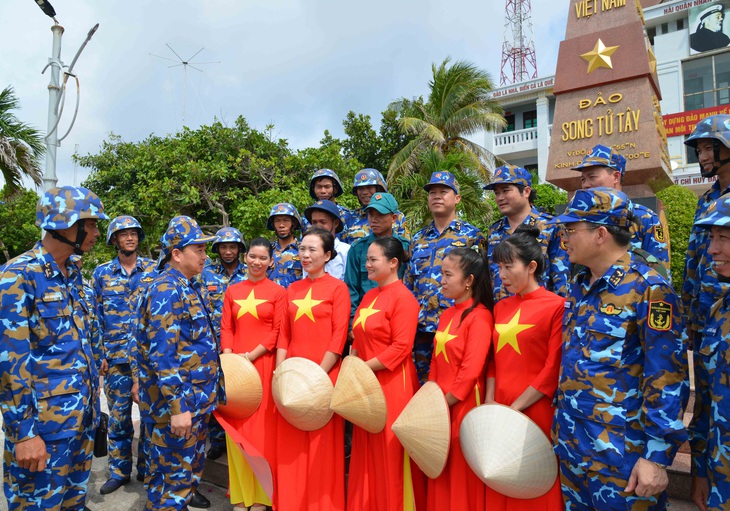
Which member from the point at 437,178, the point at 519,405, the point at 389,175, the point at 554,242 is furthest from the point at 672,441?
the point at 389,175

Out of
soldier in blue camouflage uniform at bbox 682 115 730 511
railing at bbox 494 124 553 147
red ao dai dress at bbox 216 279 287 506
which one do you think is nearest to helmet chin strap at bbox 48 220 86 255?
red ao dai dress at bbox 216 279 287 506

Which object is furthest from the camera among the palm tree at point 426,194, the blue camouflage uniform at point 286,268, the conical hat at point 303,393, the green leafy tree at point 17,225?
the green leafy tree at point 17,225

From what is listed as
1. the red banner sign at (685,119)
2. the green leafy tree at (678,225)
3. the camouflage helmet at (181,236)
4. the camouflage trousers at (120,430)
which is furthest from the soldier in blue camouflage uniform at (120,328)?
the red banner sign at (685,119)

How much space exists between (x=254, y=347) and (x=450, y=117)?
14.5 meters

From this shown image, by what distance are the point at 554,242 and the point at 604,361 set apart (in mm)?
1351

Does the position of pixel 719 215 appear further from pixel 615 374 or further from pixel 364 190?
pixel 364 190

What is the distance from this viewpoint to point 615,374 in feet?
6.70

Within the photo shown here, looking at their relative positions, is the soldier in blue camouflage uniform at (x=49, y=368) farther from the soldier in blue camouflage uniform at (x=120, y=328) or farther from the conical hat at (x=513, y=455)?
the conical hat at (x=513, y=455)

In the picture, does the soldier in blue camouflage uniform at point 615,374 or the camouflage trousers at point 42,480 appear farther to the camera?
the camouflage trousers at point 42,480

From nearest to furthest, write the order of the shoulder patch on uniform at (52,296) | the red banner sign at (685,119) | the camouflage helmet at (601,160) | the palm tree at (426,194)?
the shoulder patch on uniform at (52,296) → the camouflage helmet at (601,160) → the palm tree at (426,194) → the red banner sign at (685,119)

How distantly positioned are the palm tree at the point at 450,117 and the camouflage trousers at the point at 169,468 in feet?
44.7

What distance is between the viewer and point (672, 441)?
187 cm

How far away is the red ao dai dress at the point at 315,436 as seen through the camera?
3215 millimetres

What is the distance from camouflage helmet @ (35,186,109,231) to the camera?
2566 mm
